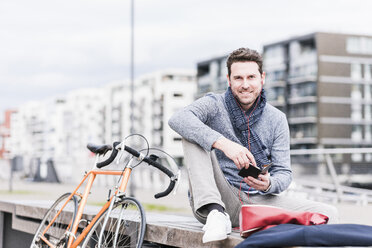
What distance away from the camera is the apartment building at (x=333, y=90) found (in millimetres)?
68875

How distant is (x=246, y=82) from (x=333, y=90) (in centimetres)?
6770

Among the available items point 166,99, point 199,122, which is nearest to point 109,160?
point 199,122

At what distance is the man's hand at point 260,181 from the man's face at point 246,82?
446mm

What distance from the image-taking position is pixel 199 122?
3.29 metres

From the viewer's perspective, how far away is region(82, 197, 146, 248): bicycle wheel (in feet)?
11.3

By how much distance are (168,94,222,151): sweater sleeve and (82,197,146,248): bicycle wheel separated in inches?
19.0

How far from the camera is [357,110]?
229 feet

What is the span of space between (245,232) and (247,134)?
87cm

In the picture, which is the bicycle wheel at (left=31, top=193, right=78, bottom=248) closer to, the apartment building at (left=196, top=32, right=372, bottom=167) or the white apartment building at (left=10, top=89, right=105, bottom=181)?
the apartment building at (left=196, top=32, right=372, bottom=167)

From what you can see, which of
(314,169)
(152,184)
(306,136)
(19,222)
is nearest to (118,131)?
(306,136)

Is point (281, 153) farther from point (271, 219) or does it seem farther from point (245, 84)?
point (271, 219)

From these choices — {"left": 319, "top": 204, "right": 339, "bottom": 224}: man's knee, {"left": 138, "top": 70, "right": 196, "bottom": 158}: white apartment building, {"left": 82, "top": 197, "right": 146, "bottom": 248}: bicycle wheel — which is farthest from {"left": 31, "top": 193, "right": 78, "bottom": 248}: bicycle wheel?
{"left": 138, "top": 70, "right": 196, "bottom": 158}: white apartment building

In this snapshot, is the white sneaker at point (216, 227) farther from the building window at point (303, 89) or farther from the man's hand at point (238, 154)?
the building window at point (303, 89)

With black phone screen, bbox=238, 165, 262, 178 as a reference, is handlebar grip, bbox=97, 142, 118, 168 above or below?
above
